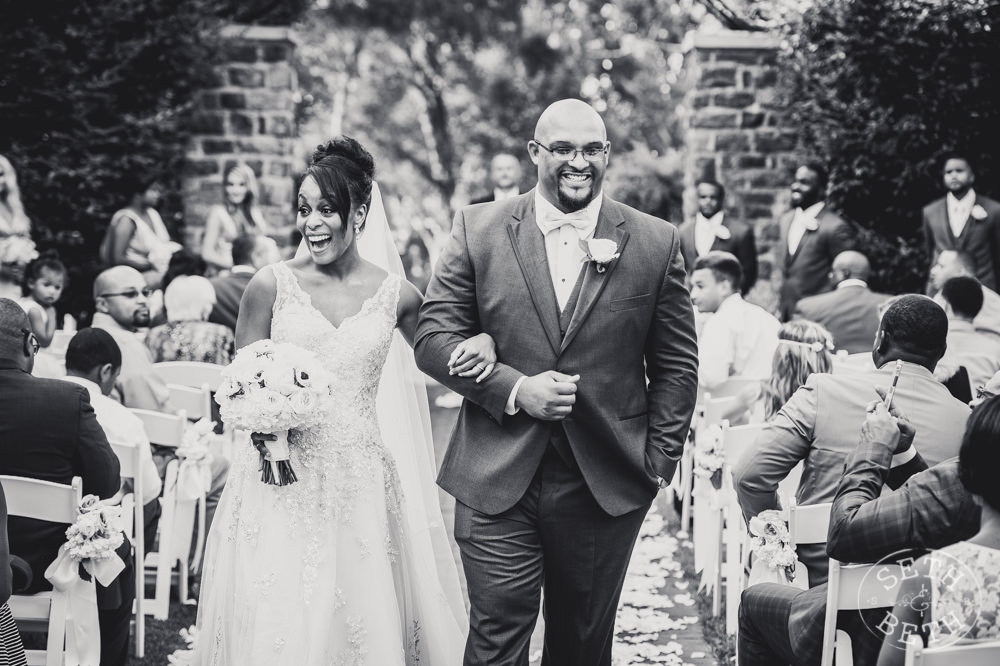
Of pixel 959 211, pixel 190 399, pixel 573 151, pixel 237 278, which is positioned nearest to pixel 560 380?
pixel 573 151

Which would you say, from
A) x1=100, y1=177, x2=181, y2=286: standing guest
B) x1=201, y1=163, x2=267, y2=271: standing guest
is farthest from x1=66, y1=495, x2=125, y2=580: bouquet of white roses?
→ x1=201, y1=163, x2=267, y2=271: standing guest

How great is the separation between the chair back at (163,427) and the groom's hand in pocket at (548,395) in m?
2.70

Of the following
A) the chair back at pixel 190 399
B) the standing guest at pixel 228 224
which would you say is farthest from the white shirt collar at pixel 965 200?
the chair back at pixel 190 399

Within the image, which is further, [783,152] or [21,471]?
[783,152]

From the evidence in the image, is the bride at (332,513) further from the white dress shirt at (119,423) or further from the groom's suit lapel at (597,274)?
the white dress shirt at (119,423)

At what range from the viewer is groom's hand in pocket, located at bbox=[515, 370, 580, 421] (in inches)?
133

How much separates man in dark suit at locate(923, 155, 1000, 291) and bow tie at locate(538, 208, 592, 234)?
5984 millimetres

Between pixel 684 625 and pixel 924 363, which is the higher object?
pixel 924 363

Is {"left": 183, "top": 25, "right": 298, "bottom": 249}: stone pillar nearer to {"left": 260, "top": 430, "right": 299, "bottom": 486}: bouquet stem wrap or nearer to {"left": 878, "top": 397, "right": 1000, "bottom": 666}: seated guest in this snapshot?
{"left": 260, "top": 430, "right": 299, "bottom": 486}: bouquet stem wrap

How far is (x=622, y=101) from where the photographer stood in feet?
77.8

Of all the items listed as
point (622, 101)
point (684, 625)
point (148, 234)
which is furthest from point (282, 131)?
point (622, 101)

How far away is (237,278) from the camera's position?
776 centimetres

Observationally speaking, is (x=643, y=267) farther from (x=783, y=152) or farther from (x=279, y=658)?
(x=783, y=152)

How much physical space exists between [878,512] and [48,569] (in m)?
3.04
